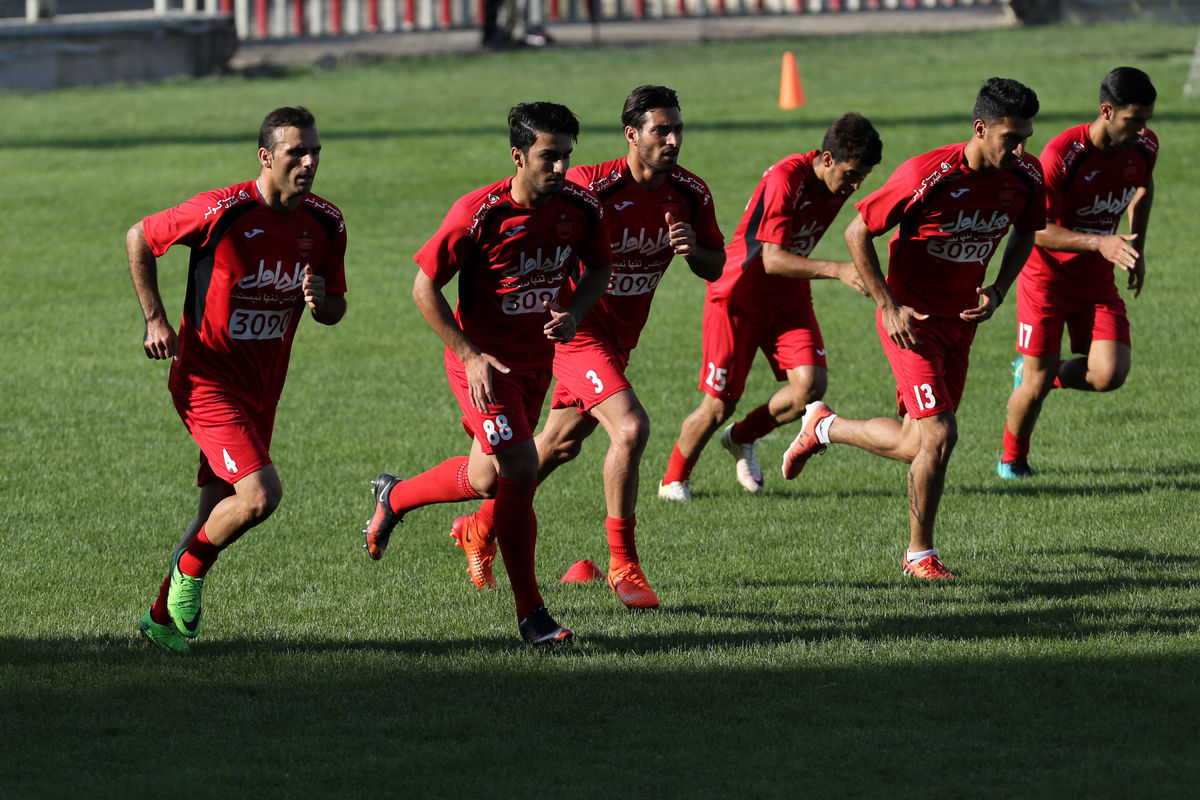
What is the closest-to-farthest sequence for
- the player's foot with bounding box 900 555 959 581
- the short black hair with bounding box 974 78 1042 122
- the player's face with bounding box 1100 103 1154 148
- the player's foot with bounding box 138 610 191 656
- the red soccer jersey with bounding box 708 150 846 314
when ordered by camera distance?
1. the player's foot with bounding box 138 610 191 656
2. the short black hair with bounding box 974 78 1042 122
3. the player's foot with bounding box 900 555 959 581
4. the red soccer jersey with bounding box 708 150 846 314
5. the player's face with bounding box 1100 103 1154 148

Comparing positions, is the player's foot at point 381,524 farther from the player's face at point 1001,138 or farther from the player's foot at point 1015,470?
the player's foot at point 1015,470

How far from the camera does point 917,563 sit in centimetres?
784

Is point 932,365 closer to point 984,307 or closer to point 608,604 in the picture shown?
point 984,307

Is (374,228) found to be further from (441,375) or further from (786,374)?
(786,374)

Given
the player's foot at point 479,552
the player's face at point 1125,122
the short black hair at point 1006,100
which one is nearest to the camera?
the short black hair at point 1006,100

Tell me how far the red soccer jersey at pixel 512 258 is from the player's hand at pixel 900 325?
4.63 feet

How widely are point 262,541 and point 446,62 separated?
27.5 m

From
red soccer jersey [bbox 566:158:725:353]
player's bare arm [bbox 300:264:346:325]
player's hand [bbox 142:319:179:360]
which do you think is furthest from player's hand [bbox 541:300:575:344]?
player's hand [bbox 142:319:179:360]

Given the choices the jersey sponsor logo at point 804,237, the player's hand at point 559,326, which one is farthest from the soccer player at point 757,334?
the player's hand at point 559,326

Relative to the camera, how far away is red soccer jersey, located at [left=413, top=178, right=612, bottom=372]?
6660 mm

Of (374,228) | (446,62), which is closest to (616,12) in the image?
(446,62)

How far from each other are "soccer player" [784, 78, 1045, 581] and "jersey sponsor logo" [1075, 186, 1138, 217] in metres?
1.64

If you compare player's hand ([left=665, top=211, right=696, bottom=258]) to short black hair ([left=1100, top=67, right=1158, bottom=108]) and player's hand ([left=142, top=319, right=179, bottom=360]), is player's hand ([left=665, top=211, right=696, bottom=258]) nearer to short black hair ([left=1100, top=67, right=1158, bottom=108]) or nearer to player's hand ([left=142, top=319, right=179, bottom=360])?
player's hand ([left=142, top=319, right=179, bottom=360])

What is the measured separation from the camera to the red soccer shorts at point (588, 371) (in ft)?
24.9
